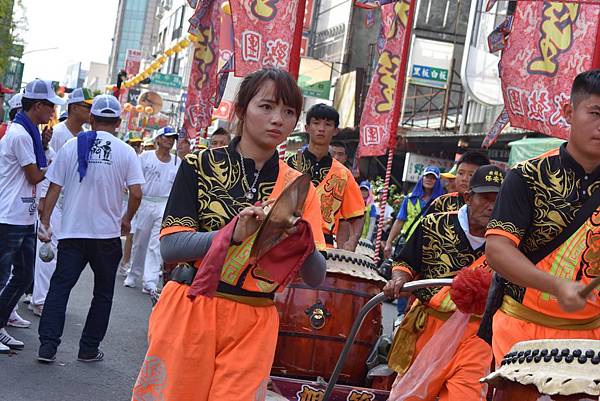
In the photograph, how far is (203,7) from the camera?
15336 mm

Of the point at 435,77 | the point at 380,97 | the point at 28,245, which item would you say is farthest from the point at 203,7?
the point at 435,77

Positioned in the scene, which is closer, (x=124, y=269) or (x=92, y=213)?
(x=92, y=213)

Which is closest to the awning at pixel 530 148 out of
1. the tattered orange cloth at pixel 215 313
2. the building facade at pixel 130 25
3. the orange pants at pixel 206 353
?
the tattered orange cloth at pixel 215 313

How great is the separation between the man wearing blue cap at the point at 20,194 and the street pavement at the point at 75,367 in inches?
18.0

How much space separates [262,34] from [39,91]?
2442 millimetres

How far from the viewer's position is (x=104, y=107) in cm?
875

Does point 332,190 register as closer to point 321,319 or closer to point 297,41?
point 321,319

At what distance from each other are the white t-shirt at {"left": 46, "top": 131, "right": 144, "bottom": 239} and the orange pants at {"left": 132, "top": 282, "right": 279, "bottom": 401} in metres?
4.34

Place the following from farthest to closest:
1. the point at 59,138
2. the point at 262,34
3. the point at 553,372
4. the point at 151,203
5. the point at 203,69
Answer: the point at 203,69, the point at 151,203, the point at 59,138, the point at 262,34, the point at 553,372

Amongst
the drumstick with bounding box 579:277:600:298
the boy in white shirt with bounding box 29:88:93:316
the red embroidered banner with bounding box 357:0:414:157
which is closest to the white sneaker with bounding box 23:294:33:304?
the boy in white shirt with bounding box 29:88:93:316

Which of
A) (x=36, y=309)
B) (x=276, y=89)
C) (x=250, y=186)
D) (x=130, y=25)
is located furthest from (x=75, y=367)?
(x=130, y=25)

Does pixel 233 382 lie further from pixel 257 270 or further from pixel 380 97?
pixel 380 97

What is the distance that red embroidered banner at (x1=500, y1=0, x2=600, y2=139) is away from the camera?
821cm

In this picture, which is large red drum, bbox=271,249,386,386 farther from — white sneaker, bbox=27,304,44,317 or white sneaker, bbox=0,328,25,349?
white sneaker, bbox=27,304,44,317
